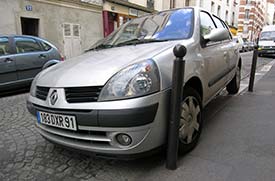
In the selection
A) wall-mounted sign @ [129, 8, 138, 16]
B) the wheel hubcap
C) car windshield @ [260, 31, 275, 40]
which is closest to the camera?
the wheel hubcap

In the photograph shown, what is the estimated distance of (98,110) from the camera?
1.81 m

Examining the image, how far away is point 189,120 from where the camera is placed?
241cm

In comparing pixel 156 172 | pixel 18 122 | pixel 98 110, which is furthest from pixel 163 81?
pixel 18 122

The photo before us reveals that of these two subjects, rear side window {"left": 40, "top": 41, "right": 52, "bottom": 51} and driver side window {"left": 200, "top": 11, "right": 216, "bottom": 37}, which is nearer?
driver side window {"left": 200, "top": 11, "right": 216, "bottom": 37}

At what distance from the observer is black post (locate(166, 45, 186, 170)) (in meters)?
1.91

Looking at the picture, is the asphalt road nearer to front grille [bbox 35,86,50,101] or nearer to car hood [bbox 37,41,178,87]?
front grille [bbox 35,86,50,101]

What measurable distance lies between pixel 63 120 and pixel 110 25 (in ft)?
45.0

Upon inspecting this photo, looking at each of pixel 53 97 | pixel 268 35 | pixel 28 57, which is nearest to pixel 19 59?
pixel 28 57

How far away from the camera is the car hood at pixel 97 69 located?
192cm

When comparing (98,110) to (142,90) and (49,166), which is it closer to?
(142,90)

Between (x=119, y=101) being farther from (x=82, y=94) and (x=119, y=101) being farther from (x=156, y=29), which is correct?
(x=156, y=29)

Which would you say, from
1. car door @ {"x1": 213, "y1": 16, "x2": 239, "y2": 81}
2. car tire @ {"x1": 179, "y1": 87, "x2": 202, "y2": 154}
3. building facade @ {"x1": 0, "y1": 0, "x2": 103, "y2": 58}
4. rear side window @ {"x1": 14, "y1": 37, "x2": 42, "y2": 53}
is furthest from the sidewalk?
building facade @ {"x1": 0, "y1": 0, "x2": 103, "y2": 58}

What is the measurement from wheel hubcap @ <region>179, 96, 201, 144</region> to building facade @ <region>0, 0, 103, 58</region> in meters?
9.41

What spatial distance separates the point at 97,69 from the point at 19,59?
3.90 metres
